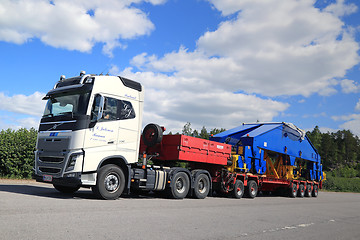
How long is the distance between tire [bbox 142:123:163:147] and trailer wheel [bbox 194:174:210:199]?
2198 mm

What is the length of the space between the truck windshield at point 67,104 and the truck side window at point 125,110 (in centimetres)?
110

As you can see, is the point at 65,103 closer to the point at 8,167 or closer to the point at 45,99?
the point at 45,99

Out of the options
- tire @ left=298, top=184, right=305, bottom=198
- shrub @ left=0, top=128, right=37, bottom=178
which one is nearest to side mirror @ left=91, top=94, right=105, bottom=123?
shrub @ left=0, top=128, right=37, bottom=178

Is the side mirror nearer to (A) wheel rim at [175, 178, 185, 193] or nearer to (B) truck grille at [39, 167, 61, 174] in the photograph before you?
(B) truck grille at [39, 167, 61, 174]

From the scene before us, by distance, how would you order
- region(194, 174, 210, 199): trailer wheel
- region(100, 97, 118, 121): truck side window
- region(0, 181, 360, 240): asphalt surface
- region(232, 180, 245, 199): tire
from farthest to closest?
region(232, 180, 245, 199): tire, region(194, 174, 210, 199): trailer wheel, region(100, 97, 118, 121): truck side window, region(0, 181, 360, 240): asphalt surface

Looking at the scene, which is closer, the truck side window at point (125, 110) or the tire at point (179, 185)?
the truck side window at point (125, 110)

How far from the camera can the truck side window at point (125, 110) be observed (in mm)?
9391

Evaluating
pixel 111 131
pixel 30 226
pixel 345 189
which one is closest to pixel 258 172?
pixel 111 131

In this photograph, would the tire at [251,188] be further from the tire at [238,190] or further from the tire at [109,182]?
the tire at [109,182]

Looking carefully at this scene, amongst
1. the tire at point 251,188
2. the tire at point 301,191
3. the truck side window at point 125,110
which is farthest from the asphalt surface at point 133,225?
the tire at point 301,191

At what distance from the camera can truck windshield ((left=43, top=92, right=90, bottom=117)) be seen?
8.64 m

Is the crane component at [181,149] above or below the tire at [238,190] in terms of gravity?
above

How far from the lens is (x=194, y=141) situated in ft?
38.0

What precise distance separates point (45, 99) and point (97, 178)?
2938 millimetres
